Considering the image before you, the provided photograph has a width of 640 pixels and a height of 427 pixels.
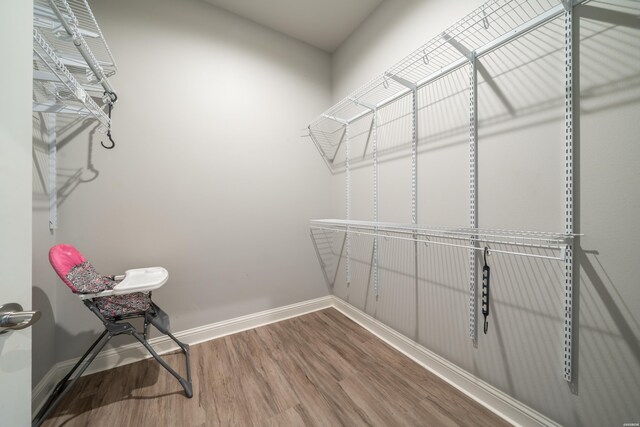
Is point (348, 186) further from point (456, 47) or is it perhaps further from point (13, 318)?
point (13, 318)

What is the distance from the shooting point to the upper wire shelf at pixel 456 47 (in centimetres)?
102

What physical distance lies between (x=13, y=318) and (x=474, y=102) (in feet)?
6.18

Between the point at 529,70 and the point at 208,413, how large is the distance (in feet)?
7.77

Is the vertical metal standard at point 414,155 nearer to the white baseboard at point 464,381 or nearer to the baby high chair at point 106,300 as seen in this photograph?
the white baseboard at point 464,381

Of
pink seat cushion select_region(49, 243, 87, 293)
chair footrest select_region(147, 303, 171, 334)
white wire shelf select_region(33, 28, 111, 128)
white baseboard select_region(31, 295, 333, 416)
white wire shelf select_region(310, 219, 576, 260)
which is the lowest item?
white baseboard select_region(31, 295, 333, 416)

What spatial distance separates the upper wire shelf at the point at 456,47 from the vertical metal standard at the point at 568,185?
0.44 ft

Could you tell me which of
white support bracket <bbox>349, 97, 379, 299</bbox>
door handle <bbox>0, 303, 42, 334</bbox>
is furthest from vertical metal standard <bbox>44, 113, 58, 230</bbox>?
white support bracket <bbox>349, 97, 379, 299</bbox>

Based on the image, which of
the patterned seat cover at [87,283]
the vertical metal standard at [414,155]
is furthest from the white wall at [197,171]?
the vertical metal standard at [414,155]

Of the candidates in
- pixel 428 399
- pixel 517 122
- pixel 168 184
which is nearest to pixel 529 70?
pixel 517 122

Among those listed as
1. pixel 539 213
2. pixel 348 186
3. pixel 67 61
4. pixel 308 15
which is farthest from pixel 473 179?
pixel 67 61

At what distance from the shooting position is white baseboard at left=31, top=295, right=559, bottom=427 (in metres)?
1.16

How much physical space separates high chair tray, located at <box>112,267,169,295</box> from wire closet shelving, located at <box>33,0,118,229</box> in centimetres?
56

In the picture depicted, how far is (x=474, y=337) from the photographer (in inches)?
50.6

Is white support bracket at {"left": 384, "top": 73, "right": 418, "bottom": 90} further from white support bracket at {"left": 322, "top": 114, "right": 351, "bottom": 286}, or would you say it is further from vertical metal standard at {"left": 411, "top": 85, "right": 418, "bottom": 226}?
white support bracket at {"left": 322, "top": 114, "right": 351, "bottom": 286}
